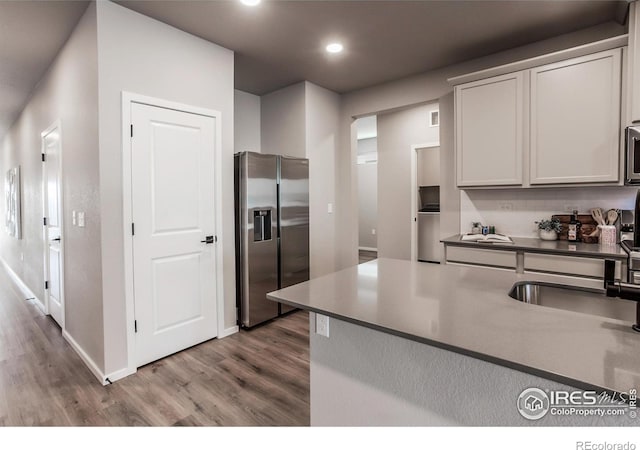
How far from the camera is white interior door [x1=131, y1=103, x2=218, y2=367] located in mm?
2619

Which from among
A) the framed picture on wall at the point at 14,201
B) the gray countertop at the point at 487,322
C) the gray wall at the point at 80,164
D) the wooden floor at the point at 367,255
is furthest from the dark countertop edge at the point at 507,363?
the framed picture on wall at the point at 14,201

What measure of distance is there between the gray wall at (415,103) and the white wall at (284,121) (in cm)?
68

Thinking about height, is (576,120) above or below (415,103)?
below

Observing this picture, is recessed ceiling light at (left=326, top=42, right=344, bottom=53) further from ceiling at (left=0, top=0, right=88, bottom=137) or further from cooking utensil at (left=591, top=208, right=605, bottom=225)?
cooking utensil at (left=591, top=208, right=605, bottom=225)

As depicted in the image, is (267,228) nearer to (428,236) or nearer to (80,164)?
(80,164)

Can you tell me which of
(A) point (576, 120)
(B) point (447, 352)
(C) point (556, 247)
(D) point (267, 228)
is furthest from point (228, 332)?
(A) point (576, 120)

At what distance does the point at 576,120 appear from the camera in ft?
8.98

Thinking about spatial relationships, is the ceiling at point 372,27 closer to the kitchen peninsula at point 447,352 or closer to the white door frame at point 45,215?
the white door frame at point 45,215

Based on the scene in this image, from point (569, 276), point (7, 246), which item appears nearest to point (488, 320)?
point (569, 276)

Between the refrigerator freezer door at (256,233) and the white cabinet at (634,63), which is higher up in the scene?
the white cabinet at (634,63)

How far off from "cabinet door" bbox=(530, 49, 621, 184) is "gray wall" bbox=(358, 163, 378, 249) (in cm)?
515

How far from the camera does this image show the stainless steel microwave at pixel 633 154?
7.96 feet

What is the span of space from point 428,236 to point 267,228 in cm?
348

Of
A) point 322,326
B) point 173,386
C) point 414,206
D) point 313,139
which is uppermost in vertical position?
point 313,139
